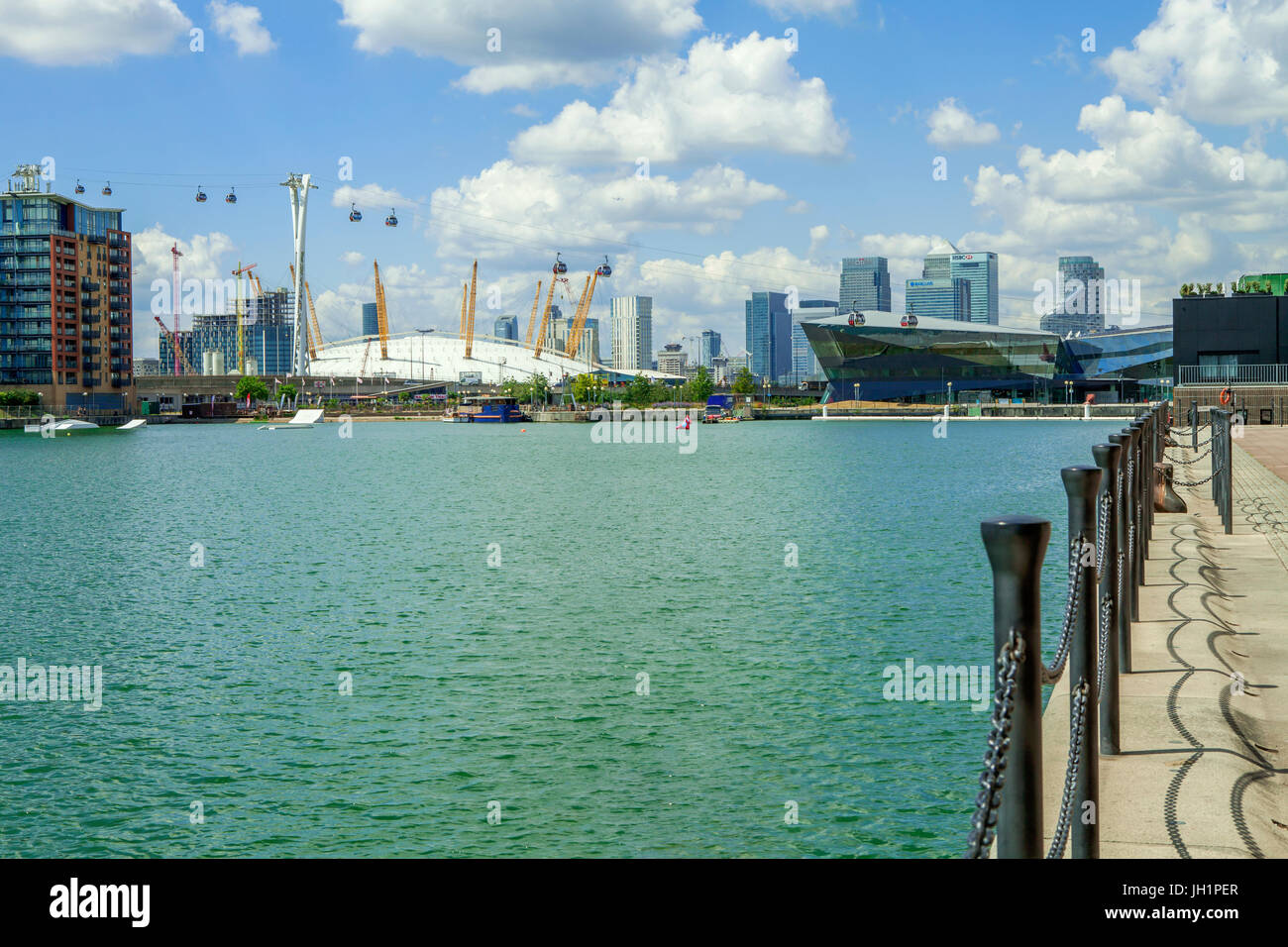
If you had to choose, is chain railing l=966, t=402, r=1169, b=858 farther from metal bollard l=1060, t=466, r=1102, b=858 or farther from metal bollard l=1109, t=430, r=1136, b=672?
metal bollard l=1109, t=430, r=1136, b=672

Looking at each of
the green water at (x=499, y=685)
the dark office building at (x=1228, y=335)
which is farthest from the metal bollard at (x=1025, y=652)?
the dark office building at (x=1228, y=335)

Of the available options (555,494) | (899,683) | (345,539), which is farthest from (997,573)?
(555,494)

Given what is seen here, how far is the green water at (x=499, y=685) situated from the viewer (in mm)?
10000

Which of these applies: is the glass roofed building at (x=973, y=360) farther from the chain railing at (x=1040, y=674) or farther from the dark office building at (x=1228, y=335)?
the chain railing at (x=1040, y=674)

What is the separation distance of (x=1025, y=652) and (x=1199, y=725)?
532cm

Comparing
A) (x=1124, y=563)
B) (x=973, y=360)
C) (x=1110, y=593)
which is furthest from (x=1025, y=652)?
(x=973, y=360)

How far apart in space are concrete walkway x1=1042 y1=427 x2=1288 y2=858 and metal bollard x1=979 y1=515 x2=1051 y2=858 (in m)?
2.08

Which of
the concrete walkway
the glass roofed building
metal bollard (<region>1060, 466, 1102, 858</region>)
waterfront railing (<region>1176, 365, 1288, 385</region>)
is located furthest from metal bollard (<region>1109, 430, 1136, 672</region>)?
the glass roofed building

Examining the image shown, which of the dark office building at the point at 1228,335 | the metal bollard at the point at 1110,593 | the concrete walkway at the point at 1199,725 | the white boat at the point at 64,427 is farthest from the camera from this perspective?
the white boat at the point at 64,427
